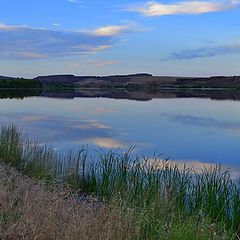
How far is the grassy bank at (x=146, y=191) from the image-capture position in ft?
16.3

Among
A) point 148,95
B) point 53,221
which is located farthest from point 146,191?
point 148,95

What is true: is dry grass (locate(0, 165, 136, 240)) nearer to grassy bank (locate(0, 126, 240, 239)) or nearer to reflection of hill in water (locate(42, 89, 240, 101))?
grassy bank (locate(0, 126, 240, 239))

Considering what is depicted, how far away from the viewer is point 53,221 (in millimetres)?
4930

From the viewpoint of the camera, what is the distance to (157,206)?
659 cm

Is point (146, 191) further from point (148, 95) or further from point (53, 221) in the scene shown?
point (148, 95)

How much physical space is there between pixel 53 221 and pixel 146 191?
11.4 feet

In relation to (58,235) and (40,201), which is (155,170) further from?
(58,235)

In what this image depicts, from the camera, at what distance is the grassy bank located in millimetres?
4953

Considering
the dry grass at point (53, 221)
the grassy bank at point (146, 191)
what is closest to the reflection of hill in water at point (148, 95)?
the grassy bank at point (146, 191)

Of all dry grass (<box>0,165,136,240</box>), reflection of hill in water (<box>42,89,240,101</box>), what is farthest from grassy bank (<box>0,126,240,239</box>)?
reflection of hill in water (<box>42,89,240,101</box>)

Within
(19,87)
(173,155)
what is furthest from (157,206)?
(19,87)

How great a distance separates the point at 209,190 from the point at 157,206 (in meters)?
1.58

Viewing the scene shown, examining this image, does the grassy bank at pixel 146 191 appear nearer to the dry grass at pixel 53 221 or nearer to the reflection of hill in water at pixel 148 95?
the dry grass at pixel 53 221

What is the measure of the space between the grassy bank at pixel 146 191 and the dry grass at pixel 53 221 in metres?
0.04
